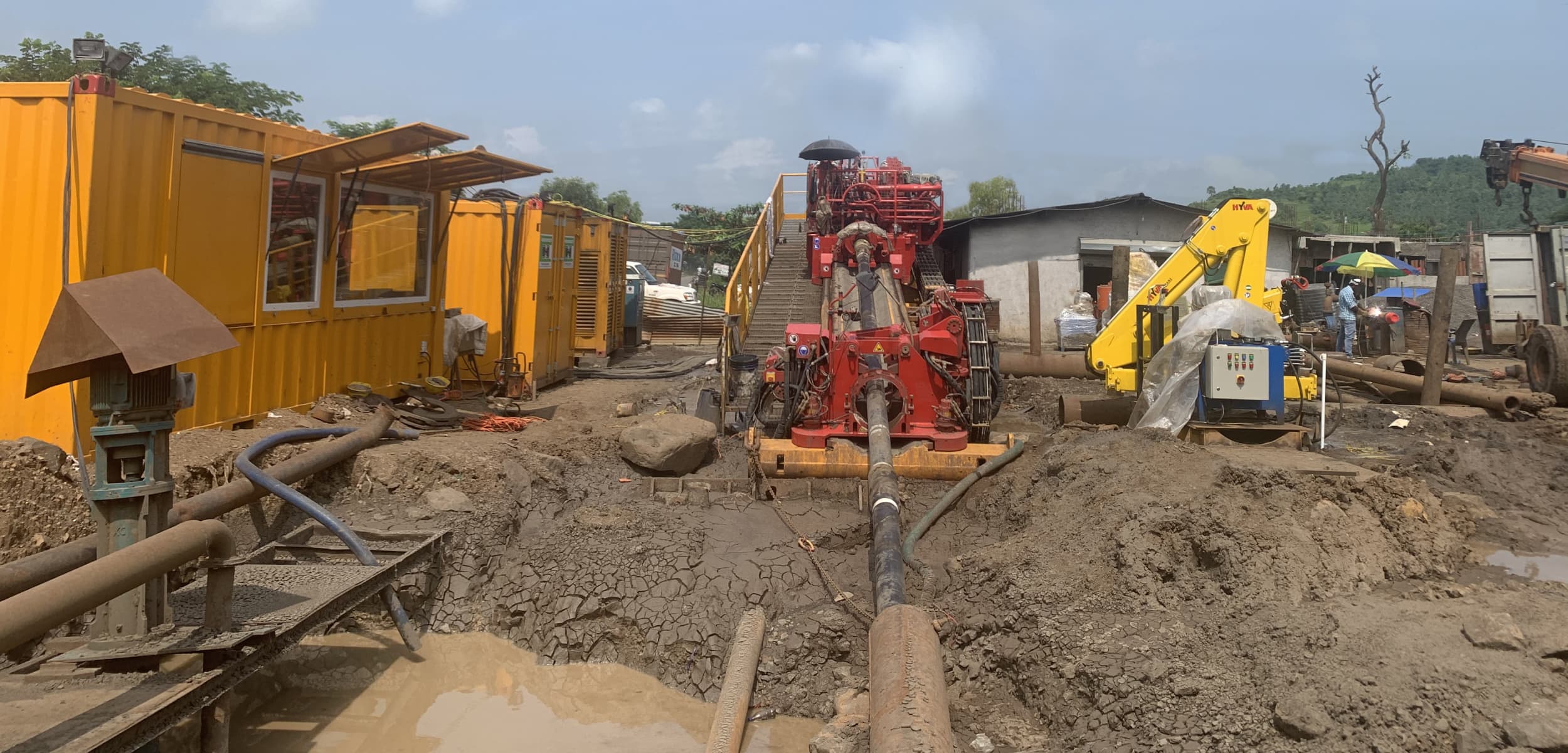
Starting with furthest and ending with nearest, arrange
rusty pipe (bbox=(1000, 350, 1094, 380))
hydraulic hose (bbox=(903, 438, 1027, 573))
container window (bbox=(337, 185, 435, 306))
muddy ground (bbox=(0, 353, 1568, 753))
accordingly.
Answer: rusty pipe (bbox=(1000, 350, 1094, 380)) < container window (bbox=(337, 185, 435, 306)) < hydraulic hose (bbox=(903, 438, 1027, 573)) < muddy ground (bbox=(0, 353, 1568, 753))

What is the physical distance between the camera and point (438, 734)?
4789 millimetres

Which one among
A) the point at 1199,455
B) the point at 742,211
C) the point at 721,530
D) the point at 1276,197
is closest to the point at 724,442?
the point at 721,530

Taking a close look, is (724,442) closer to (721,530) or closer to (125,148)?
(721,530)

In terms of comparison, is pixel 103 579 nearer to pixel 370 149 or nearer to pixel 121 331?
pixel 121 331

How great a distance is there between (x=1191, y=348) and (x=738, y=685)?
5728 mm

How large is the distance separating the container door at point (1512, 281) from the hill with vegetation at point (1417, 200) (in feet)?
101

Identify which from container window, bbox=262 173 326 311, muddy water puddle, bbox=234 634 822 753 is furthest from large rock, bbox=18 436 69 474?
container window, bbox=262 173 326 311

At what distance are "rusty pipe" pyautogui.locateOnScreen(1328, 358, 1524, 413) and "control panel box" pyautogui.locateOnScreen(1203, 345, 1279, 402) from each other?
15.9 feet

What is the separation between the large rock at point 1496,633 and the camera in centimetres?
384

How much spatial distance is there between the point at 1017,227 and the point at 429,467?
17.5m

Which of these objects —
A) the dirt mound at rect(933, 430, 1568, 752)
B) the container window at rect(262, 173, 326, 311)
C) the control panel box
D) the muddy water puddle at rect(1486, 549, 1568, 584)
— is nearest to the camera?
the dirt mound at rect(933, 430, 1568, 752)

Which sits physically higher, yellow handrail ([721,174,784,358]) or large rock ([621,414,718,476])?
yellow handrail ([721,174,784,358])

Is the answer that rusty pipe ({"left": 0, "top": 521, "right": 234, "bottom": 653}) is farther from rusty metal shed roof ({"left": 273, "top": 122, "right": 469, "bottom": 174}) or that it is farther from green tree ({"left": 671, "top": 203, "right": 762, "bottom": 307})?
green tree ({"left": 671, "top": 203, "right": 762, "bottom": 307})

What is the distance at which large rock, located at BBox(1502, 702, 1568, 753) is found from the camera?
10.6 ft
